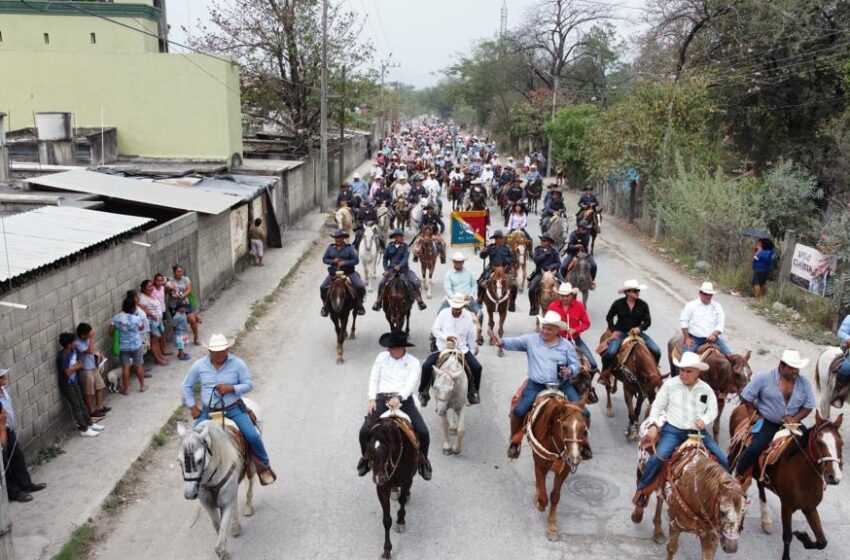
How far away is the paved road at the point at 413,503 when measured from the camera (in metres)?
7.34

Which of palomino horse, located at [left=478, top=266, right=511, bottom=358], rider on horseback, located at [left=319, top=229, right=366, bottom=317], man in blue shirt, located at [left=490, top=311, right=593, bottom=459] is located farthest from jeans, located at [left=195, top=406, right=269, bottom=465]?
palomino horse, located at [left=478, top=266, right=511, bottom=358]

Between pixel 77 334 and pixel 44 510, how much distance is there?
8.64 ft

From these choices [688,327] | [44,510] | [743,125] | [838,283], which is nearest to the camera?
[44,510]

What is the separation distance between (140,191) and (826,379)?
1281 cm

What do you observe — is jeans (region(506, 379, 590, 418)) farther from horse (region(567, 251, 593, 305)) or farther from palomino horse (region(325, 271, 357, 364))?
horse (region(567, 251, 593, 305))

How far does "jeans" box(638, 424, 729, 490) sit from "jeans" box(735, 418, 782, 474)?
0.56 m

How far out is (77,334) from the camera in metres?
9.68

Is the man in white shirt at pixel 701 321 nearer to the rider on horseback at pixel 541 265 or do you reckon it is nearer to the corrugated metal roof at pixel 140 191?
the rider on horseback at pixel 541 265

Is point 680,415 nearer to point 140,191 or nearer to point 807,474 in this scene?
point 807,474

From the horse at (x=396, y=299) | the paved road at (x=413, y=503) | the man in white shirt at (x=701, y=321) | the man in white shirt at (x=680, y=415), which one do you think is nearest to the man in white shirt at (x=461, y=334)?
the paved road at (x=413, y=503)

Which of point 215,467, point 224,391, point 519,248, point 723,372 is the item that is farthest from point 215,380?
point 519,248

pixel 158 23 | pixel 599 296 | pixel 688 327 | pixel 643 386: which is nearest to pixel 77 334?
pixel 643 386

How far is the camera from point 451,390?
28.3 ft

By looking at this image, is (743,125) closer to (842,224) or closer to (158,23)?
(842,224)
